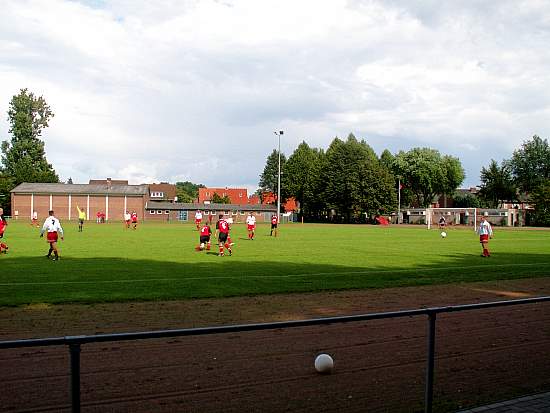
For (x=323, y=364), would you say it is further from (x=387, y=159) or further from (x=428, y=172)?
(x=387, y=159)

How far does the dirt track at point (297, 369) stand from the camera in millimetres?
5020

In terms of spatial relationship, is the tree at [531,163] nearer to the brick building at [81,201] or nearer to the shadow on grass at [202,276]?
the brick building at [81,201]

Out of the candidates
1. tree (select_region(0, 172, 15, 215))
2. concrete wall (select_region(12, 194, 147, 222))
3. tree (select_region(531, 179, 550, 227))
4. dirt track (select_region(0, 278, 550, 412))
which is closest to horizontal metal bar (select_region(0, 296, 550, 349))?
dirt track (select_region(0, 278, 550, 412))

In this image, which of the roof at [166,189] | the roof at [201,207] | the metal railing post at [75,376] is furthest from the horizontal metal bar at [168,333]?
the roof at [166,189]

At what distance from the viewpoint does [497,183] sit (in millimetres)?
102500

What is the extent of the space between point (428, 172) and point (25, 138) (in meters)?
72.7

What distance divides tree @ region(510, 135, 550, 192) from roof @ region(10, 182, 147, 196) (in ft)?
231

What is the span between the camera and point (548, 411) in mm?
5191

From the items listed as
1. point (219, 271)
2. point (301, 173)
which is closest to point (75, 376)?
point (219, 271)

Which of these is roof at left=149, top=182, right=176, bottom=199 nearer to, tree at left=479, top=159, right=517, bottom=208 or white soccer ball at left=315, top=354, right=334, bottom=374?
tree at left=479, top=159, right=517, bottom=208

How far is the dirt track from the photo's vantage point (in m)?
5.02

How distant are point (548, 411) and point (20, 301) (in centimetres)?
1011

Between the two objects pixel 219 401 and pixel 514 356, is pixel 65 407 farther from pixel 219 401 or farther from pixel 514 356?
pixel 514 356

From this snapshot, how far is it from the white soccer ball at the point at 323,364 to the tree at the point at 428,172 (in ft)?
341
